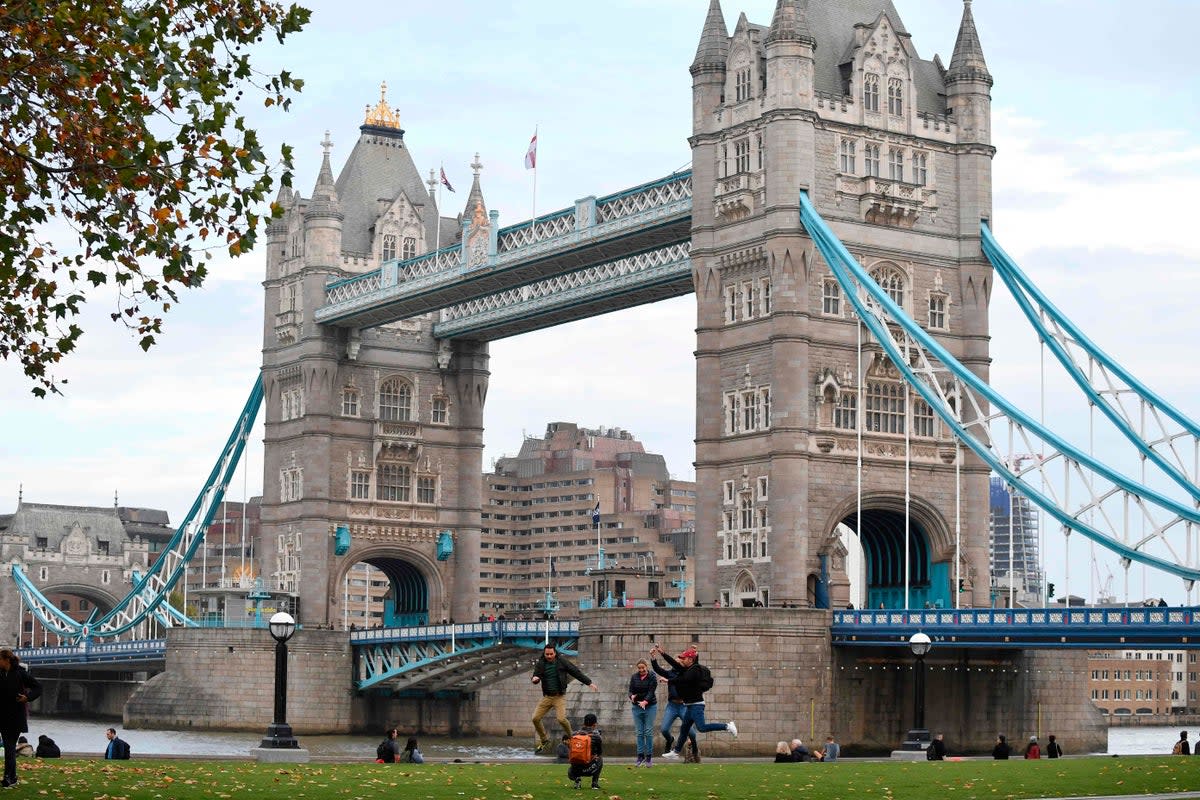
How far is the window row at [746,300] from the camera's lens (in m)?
71.1

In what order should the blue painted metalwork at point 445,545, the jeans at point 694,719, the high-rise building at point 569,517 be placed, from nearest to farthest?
the jeans at point 694,719 → the blue painted metalwork at point 445,545 → the high-rise building at point 569,517

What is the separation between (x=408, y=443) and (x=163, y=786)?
72690mm

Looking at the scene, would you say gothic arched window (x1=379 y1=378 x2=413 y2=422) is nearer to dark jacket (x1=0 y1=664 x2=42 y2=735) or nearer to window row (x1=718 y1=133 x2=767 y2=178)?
window row (x1=718 y1=133 x2=767 y2=178)

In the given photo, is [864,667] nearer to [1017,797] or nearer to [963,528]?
[963,528]

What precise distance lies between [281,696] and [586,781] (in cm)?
1303

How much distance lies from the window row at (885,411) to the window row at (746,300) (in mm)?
4079

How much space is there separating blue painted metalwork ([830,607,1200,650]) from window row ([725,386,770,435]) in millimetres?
7876

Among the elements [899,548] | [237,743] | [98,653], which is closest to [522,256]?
[899,548]

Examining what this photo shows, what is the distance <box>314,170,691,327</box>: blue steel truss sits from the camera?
77875 millimetres

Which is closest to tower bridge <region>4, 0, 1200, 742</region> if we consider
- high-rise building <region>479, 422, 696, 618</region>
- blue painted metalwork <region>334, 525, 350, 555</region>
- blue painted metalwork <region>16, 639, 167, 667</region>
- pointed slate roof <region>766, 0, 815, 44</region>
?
pointed slate roof <region>766, 0, 815, 44</region>

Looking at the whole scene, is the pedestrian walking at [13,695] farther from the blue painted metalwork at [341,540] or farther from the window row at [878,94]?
the blue painted metalwork at [341,540]

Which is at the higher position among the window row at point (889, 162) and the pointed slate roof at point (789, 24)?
the pointed slate roof at point (789, 24)

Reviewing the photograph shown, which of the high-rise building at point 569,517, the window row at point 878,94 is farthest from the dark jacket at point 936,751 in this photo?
the high-rise building at point 569,517

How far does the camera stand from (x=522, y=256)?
8406 cm
